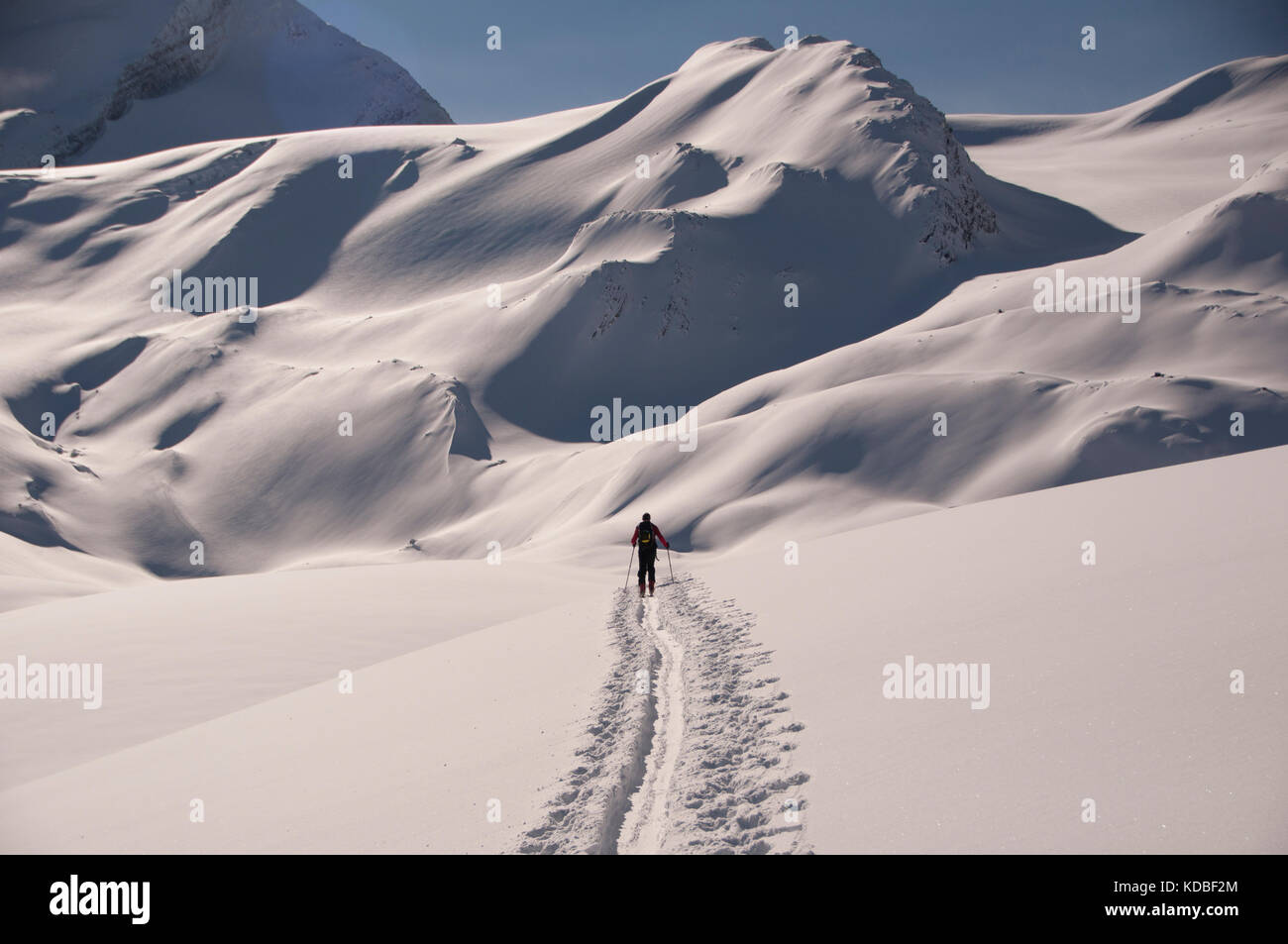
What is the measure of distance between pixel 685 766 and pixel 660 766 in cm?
25

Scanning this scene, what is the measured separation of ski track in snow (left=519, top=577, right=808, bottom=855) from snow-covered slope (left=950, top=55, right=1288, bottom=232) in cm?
8965

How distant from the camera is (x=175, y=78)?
170 m

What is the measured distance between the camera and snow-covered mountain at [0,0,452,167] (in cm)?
15525

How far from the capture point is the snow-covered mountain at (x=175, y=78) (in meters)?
155

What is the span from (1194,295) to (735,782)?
1681 inches

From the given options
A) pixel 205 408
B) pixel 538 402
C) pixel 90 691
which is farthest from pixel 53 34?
pixel 90 691
